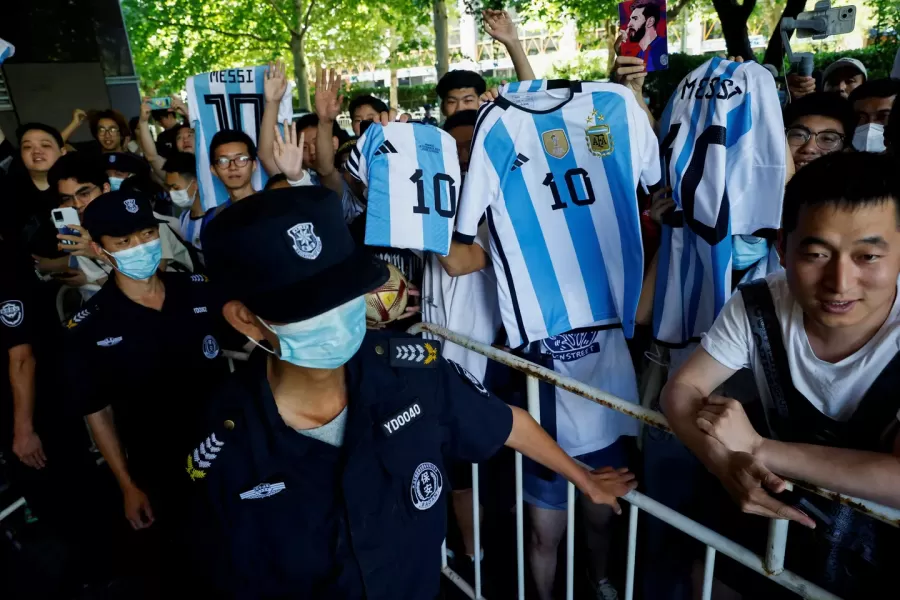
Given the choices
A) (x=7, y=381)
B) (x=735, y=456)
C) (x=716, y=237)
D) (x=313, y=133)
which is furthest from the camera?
(x=313, y=133)

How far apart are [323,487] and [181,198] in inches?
171

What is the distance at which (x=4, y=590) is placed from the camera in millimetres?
3182

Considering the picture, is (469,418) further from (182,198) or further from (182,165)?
(182,165)

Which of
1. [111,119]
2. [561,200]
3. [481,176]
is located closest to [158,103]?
[111,119]

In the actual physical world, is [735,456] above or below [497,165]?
below

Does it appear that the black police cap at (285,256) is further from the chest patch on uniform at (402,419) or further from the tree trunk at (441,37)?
the tree trunk at (441,37)

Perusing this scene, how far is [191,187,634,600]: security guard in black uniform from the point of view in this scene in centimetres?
143

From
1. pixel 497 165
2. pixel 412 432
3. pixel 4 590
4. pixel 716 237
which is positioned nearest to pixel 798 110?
pixel 716 237

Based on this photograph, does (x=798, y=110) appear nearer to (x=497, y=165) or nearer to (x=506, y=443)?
(x=497, y=165)

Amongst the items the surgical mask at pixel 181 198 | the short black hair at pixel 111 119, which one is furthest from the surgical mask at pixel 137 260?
the short black hair at pixel 111 119

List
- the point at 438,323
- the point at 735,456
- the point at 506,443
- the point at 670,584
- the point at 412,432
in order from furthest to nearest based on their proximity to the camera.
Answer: the point at 438,323
the point at 670,584
the point at 506,443
the point at 412,432
the point at 735,456

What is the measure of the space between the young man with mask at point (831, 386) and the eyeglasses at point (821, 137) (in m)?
1.20

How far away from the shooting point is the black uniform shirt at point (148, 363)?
2.54 metres

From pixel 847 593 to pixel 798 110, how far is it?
2006 millimetres
